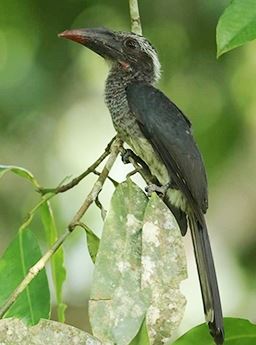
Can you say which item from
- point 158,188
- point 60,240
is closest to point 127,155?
point 158,188

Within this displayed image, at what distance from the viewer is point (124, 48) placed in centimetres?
312

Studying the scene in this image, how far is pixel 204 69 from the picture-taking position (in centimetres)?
509

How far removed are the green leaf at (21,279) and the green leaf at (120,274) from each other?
0.35m

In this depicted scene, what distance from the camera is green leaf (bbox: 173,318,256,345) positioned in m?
2.13

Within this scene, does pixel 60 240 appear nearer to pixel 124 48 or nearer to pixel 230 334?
pixel 230 334

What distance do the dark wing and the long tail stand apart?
0.06 m

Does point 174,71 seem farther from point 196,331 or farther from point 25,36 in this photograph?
point 196,331

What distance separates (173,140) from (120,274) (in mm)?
799

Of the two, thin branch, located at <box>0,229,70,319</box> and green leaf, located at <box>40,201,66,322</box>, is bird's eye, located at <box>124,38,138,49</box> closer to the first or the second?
green leaf, located at <box>40,201,66,322</box>

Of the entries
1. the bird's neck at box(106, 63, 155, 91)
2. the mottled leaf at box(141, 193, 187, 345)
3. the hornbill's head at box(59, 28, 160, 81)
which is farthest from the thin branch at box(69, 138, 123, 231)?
the bird's neck at box(106, 63, 155, 91)

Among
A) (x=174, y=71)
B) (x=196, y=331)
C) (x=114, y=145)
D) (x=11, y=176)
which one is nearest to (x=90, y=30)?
(x=114, y=145)

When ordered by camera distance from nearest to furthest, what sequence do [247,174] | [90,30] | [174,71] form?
1. [90,30]
2. [174,71]
3. [247,174]

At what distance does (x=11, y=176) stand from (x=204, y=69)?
1133 mm

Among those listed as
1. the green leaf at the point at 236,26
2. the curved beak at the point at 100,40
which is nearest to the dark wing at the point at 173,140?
the curved beak at the point at 100,40
